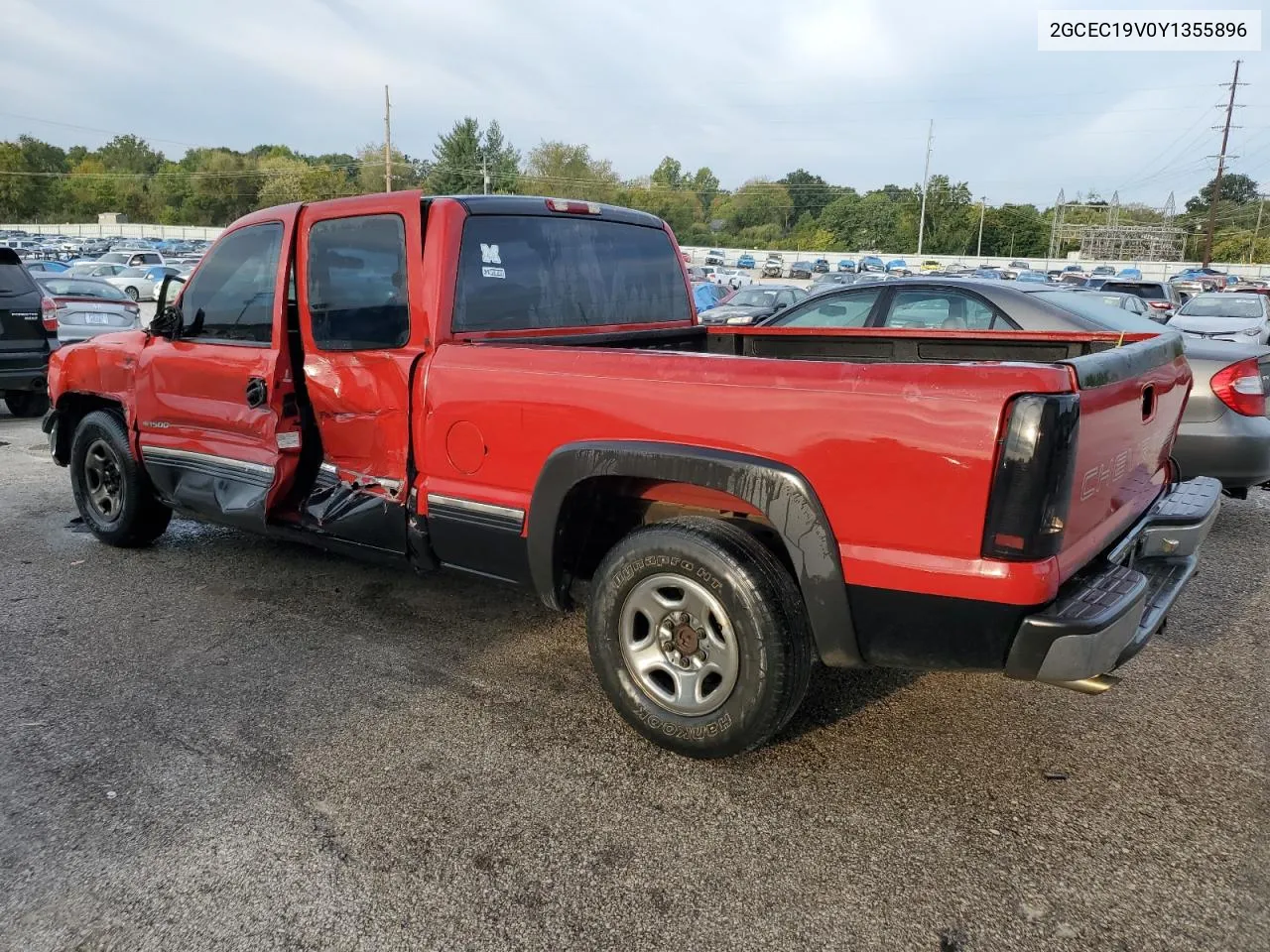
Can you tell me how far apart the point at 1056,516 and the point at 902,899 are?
1106 millimetres

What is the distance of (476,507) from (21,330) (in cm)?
840

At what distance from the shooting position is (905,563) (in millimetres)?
2529

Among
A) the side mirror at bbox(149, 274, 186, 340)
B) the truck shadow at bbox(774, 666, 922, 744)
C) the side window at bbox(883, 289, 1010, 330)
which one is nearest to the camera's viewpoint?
the truck shadow at bbox(774, 666, 922, 744)

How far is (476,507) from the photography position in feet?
11.4

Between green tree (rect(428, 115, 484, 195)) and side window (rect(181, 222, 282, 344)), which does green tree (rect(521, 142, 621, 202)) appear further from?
side window (rect(181, 222, 282, 344))

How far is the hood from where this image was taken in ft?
48.5

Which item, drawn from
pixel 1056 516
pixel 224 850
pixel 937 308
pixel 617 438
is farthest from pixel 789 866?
pixel 937 308

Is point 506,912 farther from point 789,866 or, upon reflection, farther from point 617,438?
point 617,438

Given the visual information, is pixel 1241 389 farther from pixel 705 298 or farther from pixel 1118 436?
pixel 705 298

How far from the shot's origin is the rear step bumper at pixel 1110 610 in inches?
95.0

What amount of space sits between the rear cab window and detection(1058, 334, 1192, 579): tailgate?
90.4 inches

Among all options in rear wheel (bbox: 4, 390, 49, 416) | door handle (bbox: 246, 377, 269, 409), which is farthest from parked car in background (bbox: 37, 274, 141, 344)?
door handle (bbox: 246, 377, 269, 409)

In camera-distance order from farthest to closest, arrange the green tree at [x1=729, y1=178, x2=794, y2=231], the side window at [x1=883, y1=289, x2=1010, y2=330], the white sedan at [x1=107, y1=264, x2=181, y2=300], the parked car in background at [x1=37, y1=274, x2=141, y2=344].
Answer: the green tree at [x1=729, y1=178, x2=794, y2=231], the white sedan at [x1=107, y1=264, x2=181, y2=300], the parked car in background at [x1=37, y1=274, x2=141, y2=344], the side window at [x1=883, y1=289, x2=1010, y2=330]

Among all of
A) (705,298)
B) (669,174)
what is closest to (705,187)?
(669,174)
